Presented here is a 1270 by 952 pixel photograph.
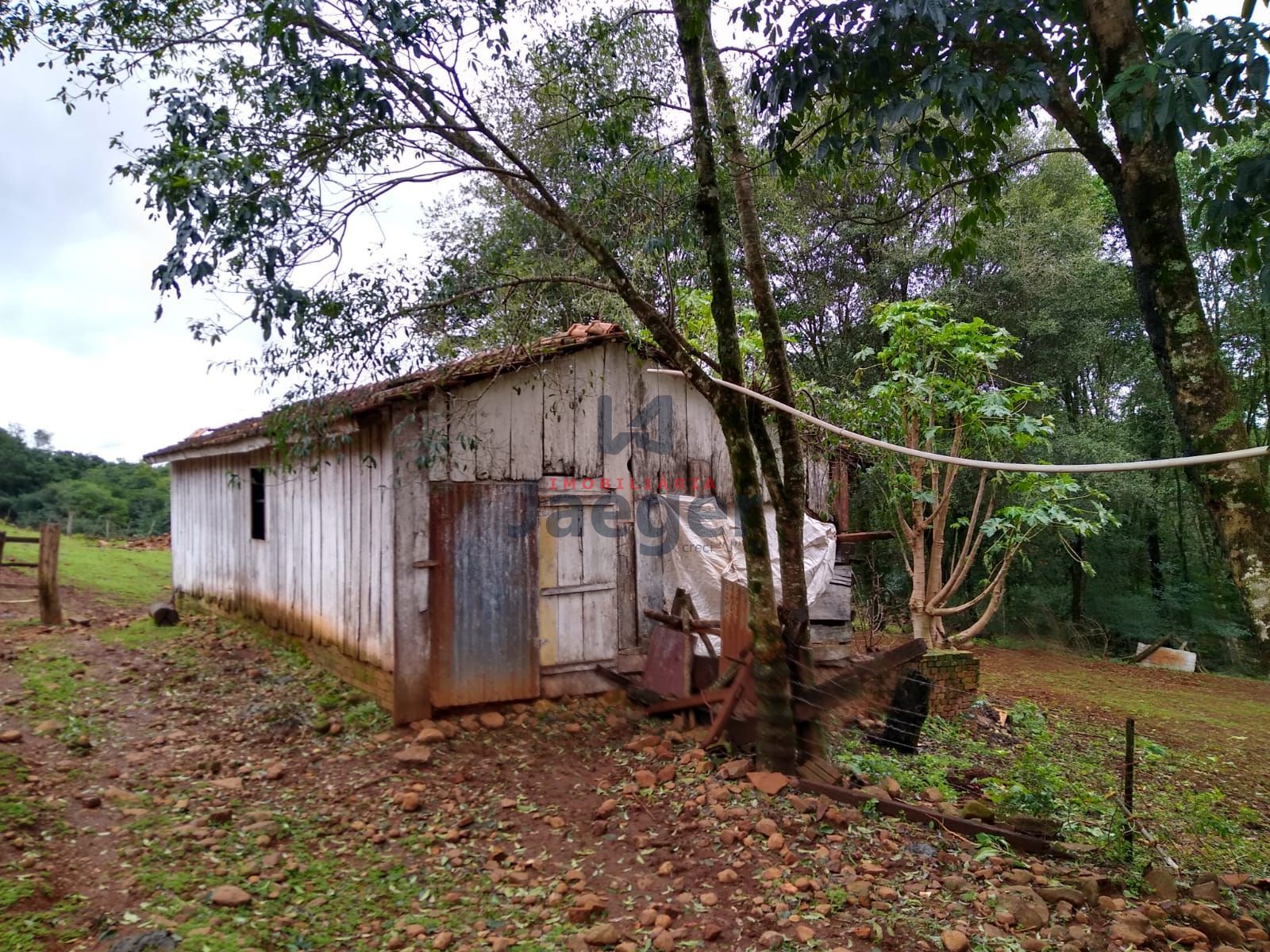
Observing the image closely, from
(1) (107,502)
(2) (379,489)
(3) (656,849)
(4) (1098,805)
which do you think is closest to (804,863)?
(3) (656,849)

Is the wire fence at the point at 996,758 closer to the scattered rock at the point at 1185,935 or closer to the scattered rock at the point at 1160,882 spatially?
the scattered rock at the point at 1160,882

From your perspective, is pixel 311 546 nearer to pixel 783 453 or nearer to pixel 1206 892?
pixel 783 453

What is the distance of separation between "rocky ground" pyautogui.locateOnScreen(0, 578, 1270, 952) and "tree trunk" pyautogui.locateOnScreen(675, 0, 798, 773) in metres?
0.43

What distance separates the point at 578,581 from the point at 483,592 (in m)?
1.03

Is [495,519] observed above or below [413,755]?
above

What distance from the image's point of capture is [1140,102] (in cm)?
314

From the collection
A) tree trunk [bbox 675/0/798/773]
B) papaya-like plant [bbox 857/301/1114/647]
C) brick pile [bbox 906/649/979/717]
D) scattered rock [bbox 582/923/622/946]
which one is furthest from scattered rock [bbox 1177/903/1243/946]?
papaya-like plant [bbox 857/301/1114/647]

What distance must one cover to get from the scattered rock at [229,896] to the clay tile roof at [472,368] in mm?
3179

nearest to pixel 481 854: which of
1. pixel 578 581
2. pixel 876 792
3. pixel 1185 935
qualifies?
pixel 876 792

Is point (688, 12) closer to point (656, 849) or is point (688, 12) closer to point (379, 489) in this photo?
point (379, 489)

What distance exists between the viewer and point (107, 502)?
81.6 feet

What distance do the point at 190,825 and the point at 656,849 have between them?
3026mm

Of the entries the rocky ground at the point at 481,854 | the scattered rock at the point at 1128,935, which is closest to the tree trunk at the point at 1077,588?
the rocky ground at the point at 481,854

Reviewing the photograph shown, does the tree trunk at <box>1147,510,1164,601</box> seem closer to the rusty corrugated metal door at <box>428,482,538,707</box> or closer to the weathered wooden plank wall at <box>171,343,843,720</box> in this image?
the weathered wooden plank wall at <box>171,343,843,720</box>
